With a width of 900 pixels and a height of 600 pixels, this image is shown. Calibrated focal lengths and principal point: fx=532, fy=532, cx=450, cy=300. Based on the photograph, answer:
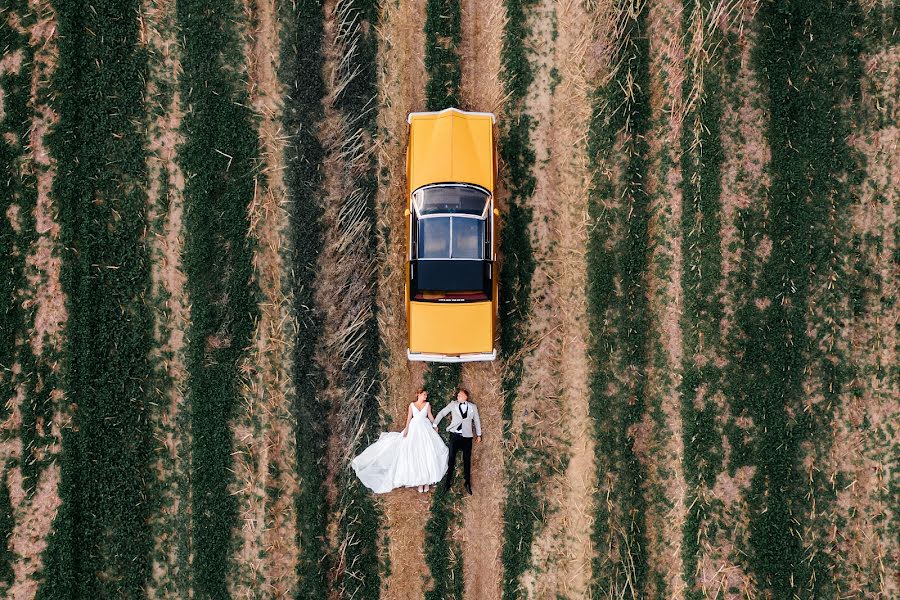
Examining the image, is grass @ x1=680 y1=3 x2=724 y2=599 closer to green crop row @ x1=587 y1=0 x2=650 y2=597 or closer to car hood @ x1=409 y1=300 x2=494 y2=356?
green crop row @ x1=587 y1=0 x2=650 y2=597

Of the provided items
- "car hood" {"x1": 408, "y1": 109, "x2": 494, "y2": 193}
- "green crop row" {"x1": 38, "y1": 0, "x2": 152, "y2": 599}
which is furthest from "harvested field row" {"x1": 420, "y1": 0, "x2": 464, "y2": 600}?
"green crop row" {"x1": 38, "y1": 0, "x2": 152, "y2": 599}

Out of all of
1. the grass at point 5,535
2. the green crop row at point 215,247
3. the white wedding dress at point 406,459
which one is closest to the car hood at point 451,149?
the green crop row at point 215,247

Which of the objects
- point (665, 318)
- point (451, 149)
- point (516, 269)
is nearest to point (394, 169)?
point (451, 149)

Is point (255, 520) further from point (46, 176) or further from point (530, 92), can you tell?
point (530, 92)

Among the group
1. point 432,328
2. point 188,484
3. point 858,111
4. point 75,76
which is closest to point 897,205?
point 858,111

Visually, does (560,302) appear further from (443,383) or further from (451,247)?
(443,383)
